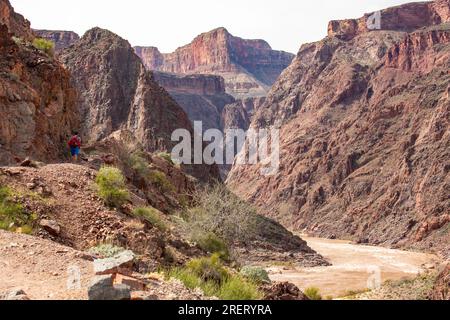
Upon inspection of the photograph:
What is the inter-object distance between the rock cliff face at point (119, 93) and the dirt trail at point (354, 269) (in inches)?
768

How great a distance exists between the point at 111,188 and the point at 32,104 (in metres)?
9.56

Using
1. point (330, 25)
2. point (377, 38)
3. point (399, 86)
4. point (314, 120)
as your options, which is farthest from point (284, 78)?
point (399, 86)

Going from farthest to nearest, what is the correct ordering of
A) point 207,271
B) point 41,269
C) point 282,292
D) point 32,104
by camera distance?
point 32,104
point 282,292
point 207,271
point 41,269

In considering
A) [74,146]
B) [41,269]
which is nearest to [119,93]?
[74,146]

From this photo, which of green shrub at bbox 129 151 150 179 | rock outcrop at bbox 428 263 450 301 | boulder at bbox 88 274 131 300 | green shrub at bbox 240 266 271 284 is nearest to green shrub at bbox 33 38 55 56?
green shrub at bbox 129 151 150 179

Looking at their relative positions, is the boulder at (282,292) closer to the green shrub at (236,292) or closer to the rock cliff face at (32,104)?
the green shrub at (236,292)

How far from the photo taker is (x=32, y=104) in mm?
24266

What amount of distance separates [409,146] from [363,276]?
57.0 metres

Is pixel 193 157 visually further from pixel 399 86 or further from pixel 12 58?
pixel 399 86

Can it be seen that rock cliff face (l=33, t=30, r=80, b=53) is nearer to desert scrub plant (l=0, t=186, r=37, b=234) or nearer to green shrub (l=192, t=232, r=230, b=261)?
green shrub (l=192, t=232, r=230, b=261)

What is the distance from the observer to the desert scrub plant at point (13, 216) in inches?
Answer: 487

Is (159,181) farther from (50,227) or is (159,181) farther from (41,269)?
(41,269)

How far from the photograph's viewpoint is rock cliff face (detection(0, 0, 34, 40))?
111ft
